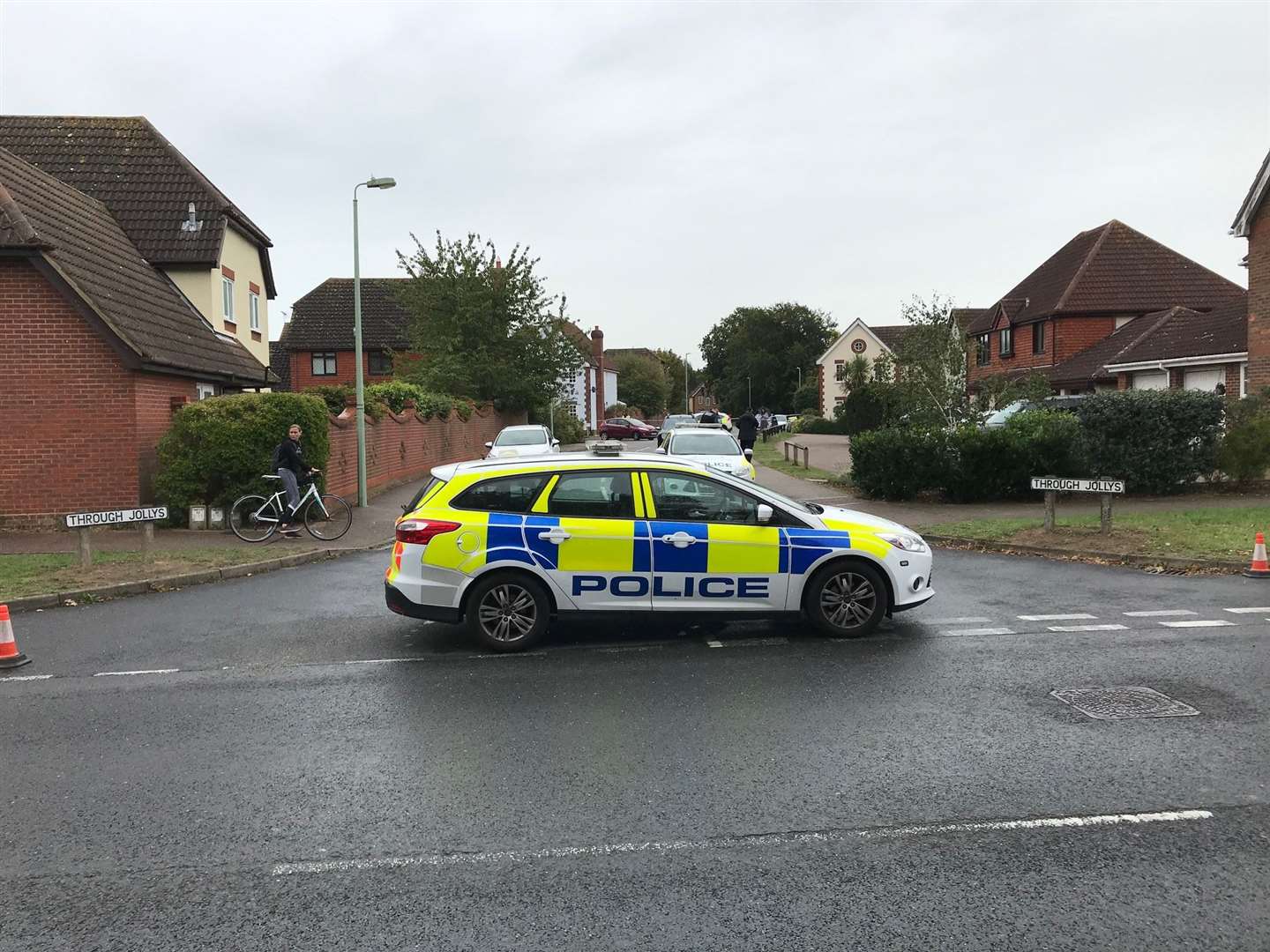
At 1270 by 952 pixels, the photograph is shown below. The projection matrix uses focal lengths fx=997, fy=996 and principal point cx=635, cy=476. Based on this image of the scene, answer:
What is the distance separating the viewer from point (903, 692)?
260 inches

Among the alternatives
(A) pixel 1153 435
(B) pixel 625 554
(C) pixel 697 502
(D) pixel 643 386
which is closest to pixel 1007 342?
(A) pixel 1153 435


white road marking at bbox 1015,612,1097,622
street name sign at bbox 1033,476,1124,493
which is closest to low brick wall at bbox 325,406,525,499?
street name sign at bbox 1033,476,1124,493

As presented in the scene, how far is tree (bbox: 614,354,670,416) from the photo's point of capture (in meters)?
110

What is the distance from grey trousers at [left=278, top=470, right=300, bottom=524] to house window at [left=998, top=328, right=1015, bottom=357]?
37.0 m

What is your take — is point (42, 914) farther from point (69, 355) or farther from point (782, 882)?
point (69, 355)

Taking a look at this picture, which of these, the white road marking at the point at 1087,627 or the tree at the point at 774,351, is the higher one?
the tree at the point at 774,351

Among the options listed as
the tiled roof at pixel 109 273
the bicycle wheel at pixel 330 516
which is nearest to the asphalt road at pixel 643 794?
the bicycle wheel at pixel 330 516

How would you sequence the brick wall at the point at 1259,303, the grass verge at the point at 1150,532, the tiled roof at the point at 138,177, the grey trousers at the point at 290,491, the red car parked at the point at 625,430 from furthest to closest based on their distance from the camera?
the red car parked at the point at 625,430
the brick wall at the point at 1259,303
the tiled roof at the point at 138,177
the grey trousers at the point at 290,491
the grass verge at the point at 1150,532

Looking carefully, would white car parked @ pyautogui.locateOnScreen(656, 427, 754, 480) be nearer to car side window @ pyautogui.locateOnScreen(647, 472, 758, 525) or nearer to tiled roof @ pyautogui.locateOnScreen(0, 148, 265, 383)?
tiled roof @ pyautogui.locateOnScreen(0, 148, 265, 383)

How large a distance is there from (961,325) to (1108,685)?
60.9ft

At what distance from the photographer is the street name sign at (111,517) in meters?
11.5

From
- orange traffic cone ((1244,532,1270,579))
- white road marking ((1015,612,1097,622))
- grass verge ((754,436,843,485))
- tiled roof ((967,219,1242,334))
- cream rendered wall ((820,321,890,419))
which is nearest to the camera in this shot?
white road marking ((1015,612,1097,622))

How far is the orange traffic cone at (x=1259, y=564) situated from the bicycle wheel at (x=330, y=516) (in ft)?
39.4

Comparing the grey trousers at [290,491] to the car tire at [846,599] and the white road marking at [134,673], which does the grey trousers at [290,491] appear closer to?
the white road marking at [134,673]
